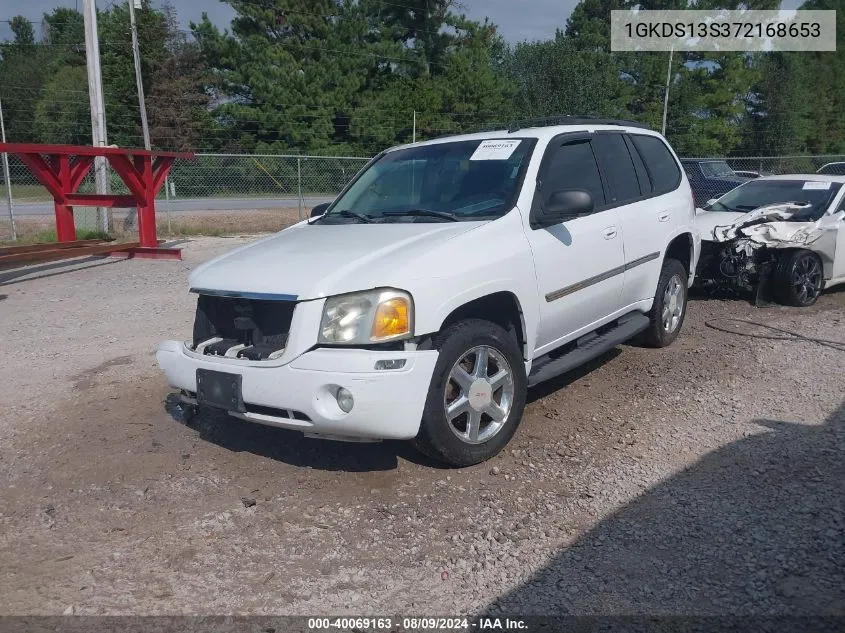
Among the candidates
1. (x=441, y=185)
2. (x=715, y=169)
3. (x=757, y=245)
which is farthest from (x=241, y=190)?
(x=441, y=185)

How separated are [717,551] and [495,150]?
9.48 feet

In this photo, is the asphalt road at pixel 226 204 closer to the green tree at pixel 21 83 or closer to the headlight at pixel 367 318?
the headlight at pixel 367 318

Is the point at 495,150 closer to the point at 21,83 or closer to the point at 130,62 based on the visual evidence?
the point at 130,62

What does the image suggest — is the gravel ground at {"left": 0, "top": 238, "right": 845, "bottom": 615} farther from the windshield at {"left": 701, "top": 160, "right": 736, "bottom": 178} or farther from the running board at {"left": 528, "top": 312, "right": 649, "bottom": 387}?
the windshield at {"left": 701, "top": 160, "right": 736, "bottom": 178}

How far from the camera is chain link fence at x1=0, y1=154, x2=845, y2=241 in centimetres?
2008

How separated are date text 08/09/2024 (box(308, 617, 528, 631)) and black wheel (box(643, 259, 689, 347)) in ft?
12.7

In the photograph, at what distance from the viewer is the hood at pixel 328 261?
3.83m

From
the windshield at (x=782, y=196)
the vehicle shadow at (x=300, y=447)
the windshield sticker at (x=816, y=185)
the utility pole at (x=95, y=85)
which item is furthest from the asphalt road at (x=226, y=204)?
the vehicle shadow at (x=300, y=447)

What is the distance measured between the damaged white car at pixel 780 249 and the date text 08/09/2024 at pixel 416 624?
656 cm

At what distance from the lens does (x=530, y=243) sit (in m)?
4.56

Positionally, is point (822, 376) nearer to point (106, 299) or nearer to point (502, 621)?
point (502, 621)

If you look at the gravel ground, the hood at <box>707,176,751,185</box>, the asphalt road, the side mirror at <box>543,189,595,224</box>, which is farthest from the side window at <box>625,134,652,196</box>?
the asphalt road

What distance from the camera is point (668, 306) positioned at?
21.7 feet

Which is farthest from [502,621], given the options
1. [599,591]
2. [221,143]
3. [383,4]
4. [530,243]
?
[383,4]
